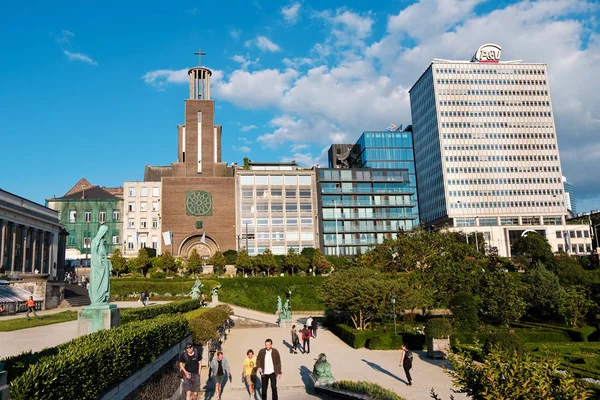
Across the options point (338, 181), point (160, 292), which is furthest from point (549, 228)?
point (160, 292)

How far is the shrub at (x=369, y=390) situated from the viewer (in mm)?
13340

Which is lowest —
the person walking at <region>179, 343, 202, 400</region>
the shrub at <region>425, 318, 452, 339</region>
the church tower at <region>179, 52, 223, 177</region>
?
the shrub at <region>425, 318, 452, 339</region>

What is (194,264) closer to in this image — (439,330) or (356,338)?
(356,338)

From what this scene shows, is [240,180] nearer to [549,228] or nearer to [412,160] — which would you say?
[412,160]

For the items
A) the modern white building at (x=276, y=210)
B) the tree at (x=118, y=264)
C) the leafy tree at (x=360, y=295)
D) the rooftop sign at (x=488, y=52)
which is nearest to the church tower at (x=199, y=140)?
the modern white building at (x=276, y=210)

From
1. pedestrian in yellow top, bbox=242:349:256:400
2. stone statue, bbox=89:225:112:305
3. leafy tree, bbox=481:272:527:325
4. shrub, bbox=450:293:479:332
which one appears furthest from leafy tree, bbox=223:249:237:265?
stone statue, bbox=89:225:112:305

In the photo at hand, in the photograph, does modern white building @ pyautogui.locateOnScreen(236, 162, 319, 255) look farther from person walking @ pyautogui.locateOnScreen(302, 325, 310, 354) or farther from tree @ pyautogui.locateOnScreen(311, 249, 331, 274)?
person walking @ pyautogui.locateOnScreen(302, 325, 310, 354)

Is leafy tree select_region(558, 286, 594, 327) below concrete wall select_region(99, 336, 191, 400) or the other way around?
below

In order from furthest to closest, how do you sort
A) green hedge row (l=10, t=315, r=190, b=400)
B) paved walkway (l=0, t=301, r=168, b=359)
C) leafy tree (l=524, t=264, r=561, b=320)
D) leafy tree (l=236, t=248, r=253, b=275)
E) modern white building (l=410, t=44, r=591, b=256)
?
modern white building (l=410, t=44, r=591, b=256) → leafy tree (l=236, t=248, r=253, b=275) → leafy tree (l=524, t=264, r=561, b=320) → paved walkway (l=0, t=301, r=168, b=359) → green hedge row (l=10, t=315, r=190, b=400)

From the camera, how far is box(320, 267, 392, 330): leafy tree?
3031cm

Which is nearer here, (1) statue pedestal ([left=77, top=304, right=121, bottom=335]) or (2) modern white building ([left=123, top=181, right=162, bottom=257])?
(1) statue pedestal ([left=77, top=304, right=121, bottom=335])

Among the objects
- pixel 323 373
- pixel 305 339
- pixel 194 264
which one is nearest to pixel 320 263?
pixel 194 264

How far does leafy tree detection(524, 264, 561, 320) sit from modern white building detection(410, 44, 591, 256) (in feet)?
165

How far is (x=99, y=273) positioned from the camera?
1380 centimetres
